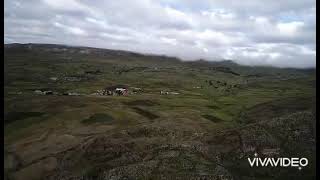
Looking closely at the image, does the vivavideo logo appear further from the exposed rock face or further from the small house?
the small house

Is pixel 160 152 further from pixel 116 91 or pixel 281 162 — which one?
pixel 116 91

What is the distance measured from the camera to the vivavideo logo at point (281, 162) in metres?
48.7

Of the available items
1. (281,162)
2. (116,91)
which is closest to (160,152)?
(281,162)

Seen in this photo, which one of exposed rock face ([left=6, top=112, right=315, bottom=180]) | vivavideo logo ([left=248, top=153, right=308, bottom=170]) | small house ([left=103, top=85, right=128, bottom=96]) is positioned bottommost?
small house ([left=103, top=85, right=128, bottom=96])

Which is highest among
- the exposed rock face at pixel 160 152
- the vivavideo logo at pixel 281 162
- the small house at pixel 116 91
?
the vivavideo logo at pixel 281 162

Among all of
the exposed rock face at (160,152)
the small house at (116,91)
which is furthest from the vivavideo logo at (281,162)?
the small house at (116,91)

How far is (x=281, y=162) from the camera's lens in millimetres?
49375

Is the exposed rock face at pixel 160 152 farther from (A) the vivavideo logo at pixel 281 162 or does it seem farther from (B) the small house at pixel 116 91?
(B) the small house at pixel 116 91

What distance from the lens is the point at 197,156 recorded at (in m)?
53.4

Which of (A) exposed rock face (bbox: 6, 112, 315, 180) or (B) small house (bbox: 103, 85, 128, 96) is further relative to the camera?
(B) small house (bbox: 103, 85, 128, 96)

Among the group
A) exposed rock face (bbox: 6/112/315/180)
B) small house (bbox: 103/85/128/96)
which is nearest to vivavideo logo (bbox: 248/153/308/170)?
exposed rock face (bbox: 6/112/315/180)

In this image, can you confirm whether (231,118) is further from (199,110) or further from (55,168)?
(55,168)

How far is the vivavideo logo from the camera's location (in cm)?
4866
